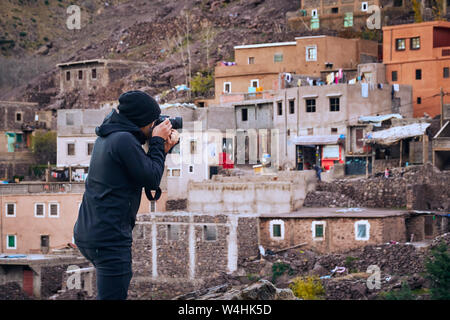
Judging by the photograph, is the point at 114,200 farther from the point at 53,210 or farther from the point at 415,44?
the point at 415,44

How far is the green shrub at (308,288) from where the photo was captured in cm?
2388

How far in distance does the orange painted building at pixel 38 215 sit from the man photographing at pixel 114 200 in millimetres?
28121

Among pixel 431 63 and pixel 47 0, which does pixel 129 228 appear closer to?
pixel 431 63

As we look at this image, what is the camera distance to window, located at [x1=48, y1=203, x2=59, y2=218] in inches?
1324

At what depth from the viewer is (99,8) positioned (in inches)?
3297

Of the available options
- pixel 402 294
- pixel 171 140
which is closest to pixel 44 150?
pixel 402 294

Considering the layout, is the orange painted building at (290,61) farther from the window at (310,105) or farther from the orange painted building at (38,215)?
the orange painted building at (38,215)

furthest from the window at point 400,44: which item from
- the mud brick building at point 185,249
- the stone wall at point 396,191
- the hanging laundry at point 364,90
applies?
the mud brick building at point 185,249

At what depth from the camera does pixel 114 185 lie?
506 centimetres

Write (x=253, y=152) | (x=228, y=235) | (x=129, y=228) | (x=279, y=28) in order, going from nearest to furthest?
(x=129, y=228) < (x=228, y=235) < (x=253, y=152) < (x=279, y=28)

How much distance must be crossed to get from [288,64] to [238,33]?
487 inches
